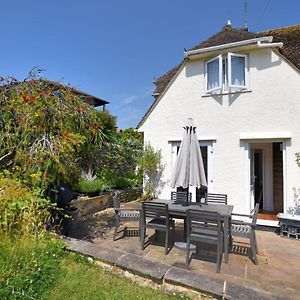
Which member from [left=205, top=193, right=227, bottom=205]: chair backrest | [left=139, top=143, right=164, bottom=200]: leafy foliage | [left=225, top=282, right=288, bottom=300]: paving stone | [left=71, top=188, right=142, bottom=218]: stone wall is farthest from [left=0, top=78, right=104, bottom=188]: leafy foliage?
[left=139, top=143, right=164, bottom=200]: leafy foliage

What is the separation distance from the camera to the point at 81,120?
6504 mm

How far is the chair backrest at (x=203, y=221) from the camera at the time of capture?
5355mm

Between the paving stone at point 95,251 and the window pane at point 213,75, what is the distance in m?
8.36

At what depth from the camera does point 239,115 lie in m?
10.0

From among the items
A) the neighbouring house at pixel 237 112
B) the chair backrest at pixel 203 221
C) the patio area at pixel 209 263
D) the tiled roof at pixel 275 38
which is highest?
the tiled roof at pixel 275 38

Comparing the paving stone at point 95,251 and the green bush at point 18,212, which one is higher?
the green bush at point 18,212

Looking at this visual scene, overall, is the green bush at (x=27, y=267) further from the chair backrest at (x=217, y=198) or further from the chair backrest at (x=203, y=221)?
the chair backrest at (x=217, y=198)

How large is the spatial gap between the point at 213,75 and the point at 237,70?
104cm

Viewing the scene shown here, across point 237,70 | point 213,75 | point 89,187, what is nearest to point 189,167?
point 213,75

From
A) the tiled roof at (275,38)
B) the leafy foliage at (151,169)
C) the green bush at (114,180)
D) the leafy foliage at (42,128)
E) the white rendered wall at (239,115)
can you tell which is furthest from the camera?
the green bush at (114,180)

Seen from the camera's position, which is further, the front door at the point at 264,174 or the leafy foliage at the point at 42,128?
the front door at the point at 264,174

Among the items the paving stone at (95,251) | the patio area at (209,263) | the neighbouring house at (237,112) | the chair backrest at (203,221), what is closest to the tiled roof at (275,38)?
the neighbouring house at (237,112)

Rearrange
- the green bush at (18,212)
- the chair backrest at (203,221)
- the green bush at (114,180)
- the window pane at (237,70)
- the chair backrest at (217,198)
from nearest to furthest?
1. the green bush at (18,212)
2. the chair backrest at (203,221)
3. the chair backrest at (217,198)
4. the window pane at (237,70)
5. the green bush at (114,180)

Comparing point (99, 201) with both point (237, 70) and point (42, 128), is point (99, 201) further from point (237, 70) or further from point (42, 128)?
point (237, 70)
